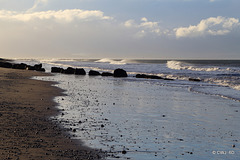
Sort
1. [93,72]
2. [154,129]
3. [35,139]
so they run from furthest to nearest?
1. [93,72]
2. [154,129]
3. [35,139]

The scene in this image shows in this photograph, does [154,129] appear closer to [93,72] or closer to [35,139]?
[35,139]

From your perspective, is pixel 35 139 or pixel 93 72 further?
pixel 93 72

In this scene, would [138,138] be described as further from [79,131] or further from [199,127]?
[199,127]

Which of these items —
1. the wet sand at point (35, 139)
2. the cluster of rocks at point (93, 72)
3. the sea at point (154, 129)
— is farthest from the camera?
the cluster of rocks at point (93, 72)

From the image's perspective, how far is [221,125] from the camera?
11.8 meters

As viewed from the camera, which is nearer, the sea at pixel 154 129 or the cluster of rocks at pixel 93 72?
the sea at pixel 154 129

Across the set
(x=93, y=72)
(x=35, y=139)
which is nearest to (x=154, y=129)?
(x=35, y=139)

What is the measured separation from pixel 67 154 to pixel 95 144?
125 centimetres

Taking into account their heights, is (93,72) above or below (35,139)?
above

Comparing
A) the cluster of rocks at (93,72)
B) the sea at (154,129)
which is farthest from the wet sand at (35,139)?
the cluster of rocks at (93,72)

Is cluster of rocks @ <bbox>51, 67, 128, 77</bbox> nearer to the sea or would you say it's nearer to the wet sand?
the sea

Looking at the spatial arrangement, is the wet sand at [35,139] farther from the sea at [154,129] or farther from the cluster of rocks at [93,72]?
the cluster of rocks at [93,72]

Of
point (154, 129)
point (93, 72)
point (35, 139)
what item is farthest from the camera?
point (93, 72)

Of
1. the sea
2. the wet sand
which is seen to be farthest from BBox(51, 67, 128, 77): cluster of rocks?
the wet sand
